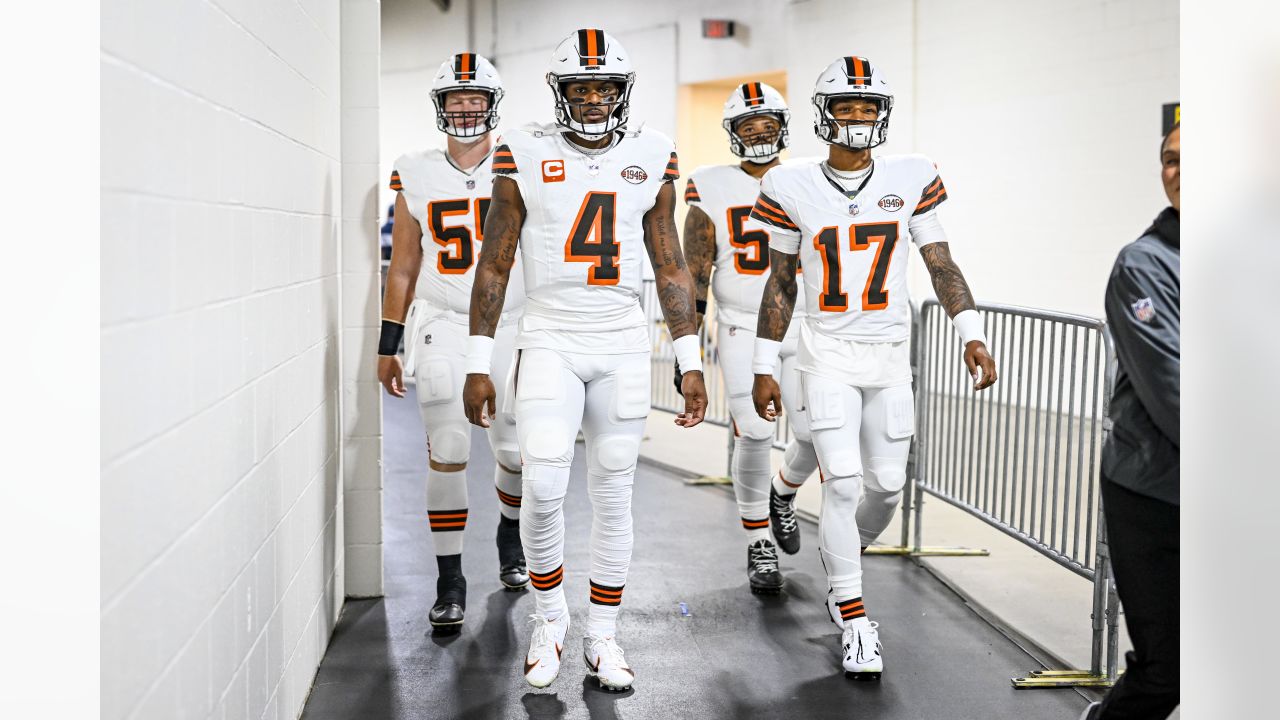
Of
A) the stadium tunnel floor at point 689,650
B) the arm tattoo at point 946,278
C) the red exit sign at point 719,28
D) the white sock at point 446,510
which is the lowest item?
the stadium tunnel floor at point 689,650

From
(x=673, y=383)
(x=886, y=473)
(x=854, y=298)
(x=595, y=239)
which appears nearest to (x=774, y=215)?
(x=854, y=298)

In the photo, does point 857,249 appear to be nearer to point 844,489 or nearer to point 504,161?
point 844,489

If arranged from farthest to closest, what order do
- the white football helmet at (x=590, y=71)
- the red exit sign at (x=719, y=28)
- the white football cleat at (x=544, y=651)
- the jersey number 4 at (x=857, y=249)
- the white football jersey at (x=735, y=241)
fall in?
the red exit sign at (x=719, y=28) < the white football jersey at (x=735, y=241) < the jersey number 4 at (x=857, y=249) < the white football cleat at (x=544, y=651) < the white football helmet at (x=590, y=71)

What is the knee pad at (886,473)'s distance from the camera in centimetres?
441

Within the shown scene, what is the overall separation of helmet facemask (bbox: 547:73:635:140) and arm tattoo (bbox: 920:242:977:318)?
1.22m

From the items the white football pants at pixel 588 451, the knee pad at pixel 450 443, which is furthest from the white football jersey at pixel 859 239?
the knee pad at pixel 450 443

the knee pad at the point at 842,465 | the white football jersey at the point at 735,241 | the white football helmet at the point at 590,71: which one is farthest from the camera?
the white football jersey at the point at 735,241

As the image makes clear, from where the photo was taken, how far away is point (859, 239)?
14.3ft

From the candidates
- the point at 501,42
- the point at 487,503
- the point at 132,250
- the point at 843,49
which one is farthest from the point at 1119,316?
the point at 501,42

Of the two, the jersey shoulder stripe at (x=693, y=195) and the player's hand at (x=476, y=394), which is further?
the jersey shoulder stripe at (x=693, y=195)

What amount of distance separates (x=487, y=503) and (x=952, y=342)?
2.89 meters

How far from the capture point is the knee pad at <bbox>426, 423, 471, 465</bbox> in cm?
480

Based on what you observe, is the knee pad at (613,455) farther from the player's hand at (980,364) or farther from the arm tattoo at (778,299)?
the player's hand at (980,364)

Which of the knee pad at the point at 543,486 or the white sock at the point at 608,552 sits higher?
the knee pad at the point at 543,486
